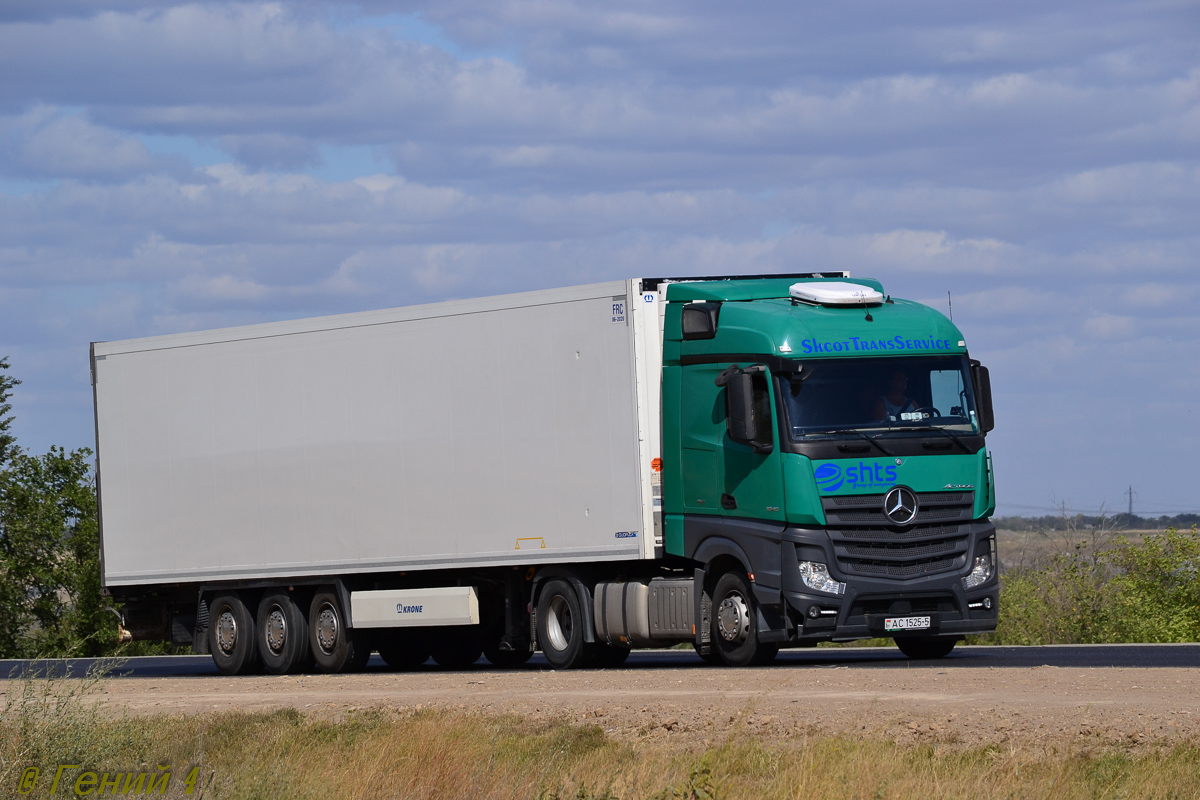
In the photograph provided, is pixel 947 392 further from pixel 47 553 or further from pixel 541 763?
pixel 47 553

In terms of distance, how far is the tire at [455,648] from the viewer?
77.5 feet

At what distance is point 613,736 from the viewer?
500 inches

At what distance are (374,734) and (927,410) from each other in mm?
7972

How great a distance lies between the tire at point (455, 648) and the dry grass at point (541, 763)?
1026cm

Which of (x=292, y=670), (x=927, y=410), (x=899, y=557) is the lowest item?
(x=292, y=670)

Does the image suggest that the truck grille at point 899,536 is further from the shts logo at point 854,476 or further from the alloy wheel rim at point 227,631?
the alloy wheel rim at point 227,631

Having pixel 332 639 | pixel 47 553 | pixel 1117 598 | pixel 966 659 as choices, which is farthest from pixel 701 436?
pixel 47 553

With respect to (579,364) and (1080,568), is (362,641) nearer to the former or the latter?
(579,364)

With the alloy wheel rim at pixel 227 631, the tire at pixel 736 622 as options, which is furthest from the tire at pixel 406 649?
the tire at pixel 736 622

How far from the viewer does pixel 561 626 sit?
20.2 m

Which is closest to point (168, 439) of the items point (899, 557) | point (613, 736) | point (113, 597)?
point (113, 597)

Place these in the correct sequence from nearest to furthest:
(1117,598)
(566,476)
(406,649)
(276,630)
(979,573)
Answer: (979,573), (566,476), (276,630), (406,649), (1117,598)

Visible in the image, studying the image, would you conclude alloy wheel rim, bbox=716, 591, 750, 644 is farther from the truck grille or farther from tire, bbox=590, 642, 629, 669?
tire, bbox=590, 642, 629, 669

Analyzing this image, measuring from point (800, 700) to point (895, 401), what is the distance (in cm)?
475
